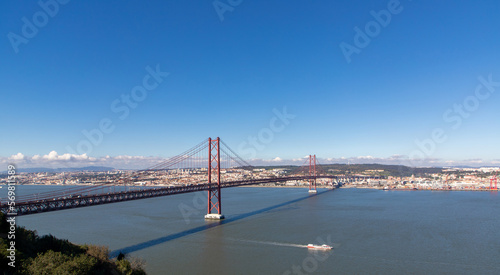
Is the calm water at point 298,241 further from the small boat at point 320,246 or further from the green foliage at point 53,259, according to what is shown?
the green foliage at point 53,259

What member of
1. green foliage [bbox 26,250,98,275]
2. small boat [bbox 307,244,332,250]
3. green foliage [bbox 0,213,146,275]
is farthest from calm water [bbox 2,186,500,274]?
green foliage [bbox 26,250,98,275]

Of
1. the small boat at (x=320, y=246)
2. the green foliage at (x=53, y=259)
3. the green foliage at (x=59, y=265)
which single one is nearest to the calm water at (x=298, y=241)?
the small boat at (x=320, y=246)

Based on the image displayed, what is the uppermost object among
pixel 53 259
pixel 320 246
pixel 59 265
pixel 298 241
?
pixel 53 259

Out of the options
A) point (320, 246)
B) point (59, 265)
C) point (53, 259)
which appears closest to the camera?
point (59, 265)

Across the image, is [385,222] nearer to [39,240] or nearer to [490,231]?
[490,231]

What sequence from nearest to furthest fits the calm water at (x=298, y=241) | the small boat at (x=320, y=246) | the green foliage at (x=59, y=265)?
the green foliage at (x=59, y=265), the calm water at (x=298, y=241), the small boat at (x=320, y=246)

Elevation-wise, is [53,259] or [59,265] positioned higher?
[53,259]

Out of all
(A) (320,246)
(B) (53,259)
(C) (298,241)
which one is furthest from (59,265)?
(C) (298,241)

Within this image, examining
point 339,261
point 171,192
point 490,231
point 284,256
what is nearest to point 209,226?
point 171,192

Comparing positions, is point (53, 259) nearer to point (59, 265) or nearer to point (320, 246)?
point (59, 265)

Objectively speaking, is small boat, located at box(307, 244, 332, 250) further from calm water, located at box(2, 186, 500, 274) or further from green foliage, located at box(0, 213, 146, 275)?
green foliage, located at box(0, 213, 146, 275)

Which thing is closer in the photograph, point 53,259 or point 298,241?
point 53,259

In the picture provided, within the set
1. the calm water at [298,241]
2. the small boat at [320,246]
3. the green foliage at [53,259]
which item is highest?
the green foliage at [53,259]

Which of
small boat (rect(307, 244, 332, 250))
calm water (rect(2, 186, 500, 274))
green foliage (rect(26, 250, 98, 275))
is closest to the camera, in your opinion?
green foliage (rect(26, 250, 98, 275))
